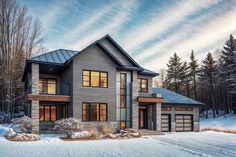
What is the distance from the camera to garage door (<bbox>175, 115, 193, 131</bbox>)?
2675 cm

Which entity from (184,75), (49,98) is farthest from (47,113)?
(184,75)

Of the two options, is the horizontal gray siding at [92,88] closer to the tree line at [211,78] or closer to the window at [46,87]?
the window at [46,87]

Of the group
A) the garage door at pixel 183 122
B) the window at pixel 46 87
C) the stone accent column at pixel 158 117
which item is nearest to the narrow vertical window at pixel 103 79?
the window at pixel 46 87

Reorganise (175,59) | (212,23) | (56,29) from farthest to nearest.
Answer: (175,59)
(56,29)
(212,23)

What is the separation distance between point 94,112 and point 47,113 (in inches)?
191

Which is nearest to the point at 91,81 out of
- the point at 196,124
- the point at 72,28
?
the point at 72,28

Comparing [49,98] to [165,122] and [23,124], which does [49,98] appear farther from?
[165,122]

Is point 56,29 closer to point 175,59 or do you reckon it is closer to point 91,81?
point 91,81

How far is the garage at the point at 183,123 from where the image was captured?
26750 mm

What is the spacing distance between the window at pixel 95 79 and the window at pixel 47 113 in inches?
183

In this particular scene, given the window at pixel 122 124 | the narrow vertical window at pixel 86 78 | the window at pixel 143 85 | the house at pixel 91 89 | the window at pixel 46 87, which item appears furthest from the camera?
the window at pixel 143 85

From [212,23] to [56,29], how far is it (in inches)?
519

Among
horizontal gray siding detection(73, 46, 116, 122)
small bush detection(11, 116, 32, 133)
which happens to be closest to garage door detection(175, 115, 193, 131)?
horizontal gray siding detection(73, 46, 116, 122)

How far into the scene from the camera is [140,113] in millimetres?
25672
